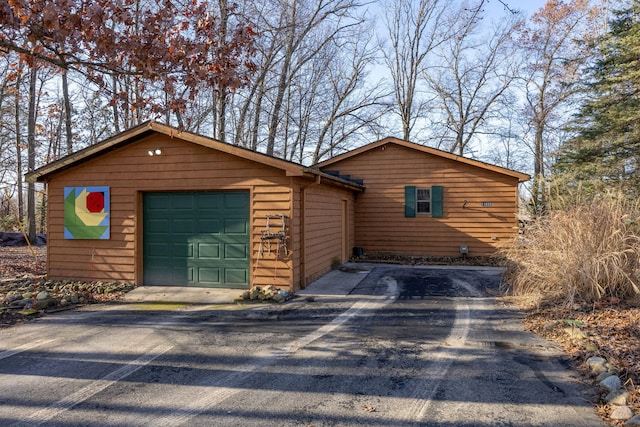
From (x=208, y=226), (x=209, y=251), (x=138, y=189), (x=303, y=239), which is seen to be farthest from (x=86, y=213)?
(x=303, y=239)

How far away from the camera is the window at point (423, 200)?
1357 cm

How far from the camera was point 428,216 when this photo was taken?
13.5m

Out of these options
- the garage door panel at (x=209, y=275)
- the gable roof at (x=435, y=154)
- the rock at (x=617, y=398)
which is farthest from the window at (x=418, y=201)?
the rock at (x=617, y=398)

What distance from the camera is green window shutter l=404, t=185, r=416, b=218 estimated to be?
13.6 meters

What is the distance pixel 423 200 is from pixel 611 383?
10201 mm

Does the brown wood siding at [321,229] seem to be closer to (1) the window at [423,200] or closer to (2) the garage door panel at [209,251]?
(2) the garage door panel at [209,251]

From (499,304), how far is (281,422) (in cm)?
534

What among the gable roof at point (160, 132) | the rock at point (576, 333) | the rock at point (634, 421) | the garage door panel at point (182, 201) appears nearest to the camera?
the rock at point (634, 421)

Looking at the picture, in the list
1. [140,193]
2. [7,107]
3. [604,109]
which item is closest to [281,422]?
[140,193]

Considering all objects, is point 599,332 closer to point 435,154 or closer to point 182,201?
point 182,201

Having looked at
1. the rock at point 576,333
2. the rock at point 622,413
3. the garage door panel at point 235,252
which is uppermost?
the garage door panel at point 235,252

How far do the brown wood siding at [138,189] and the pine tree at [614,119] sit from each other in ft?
33.2

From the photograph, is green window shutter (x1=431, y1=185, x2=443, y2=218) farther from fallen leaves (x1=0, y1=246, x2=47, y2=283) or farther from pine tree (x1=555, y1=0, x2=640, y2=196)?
fallen leaves (x1=0, y1=246, x2=47, y2=283)

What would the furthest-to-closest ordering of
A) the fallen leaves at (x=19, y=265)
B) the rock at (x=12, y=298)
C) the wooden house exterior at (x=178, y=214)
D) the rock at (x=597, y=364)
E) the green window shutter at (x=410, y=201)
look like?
1. the green window shutter at (x=410, y=201)
2. the fallen leaves at (x=19, y=265)
3. the wooden house exterior at (x=178, y=214)
4. the rock at (x=12, y=298)
5. the rock at (x=597, y=364)
